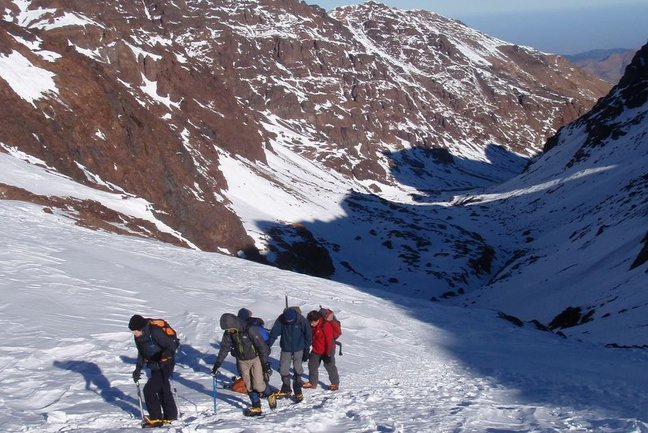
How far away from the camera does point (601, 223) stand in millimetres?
57562

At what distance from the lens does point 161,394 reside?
1000cm

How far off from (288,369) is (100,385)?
123 inches

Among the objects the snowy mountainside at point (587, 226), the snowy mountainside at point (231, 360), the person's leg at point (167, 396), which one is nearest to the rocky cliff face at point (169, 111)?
the snowy mountainside at point (231, 360)

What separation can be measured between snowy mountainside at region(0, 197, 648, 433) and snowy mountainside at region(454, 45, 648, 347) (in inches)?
342

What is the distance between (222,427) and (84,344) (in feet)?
14.5

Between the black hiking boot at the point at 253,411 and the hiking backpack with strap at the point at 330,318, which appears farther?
the hiking backpack with strap at the point at 330,318

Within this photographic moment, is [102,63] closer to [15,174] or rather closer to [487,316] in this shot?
[15,174]

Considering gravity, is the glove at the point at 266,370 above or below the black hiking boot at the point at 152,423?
above

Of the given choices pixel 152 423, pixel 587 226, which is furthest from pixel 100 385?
pixel 587 226

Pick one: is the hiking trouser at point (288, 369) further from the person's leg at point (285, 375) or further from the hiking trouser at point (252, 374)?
the hiking trouser at point (252, 374)

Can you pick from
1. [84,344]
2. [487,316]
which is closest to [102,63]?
[487,316]

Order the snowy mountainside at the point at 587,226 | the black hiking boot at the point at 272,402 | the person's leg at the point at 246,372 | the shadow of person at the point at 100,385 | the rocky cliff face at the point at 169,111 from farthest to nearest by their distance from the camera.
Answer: the rocky cliff face at the point at 169,111, the snowy mountainside at the point at 587,226, the black hiking boot at the point at 272,402, the person's leg at the point at 246,372, the shadow of person at the point at 100,385

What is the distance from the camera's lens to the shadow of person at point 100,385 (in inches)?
417

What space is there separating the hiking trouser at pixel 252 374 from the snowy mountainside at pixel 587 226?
17.8 m
